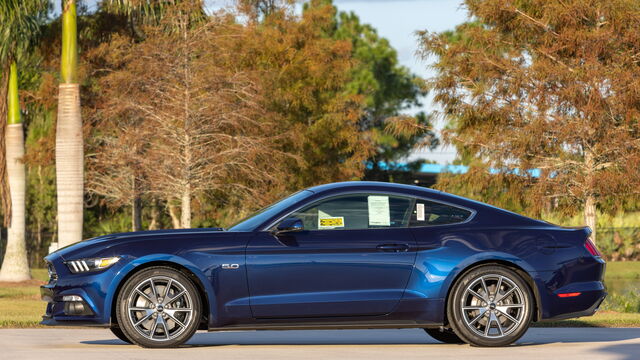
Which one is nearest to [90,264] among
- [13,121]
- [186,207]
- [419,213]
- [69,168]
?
[419,213]

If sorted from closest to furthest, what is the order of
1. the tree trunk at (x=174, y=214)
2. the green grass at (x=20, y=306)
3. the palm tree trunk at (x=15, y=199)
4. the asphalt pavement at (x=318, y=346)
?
the asphalt pavement at (x=318, y=346)
the green grass at (x=20, y=306)
the palm tree trunk at (x=15, y=199)
the tree trunk at (x=174, y=214)

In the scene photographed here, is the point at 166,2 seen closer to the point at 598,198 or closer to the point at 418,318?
the point at 598,198

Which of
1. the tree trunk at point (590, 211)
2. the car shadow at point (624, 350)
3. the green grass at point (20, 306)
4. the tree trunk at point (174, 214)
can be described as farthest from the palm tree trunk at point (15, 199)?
the car shadow at point (624, 350)

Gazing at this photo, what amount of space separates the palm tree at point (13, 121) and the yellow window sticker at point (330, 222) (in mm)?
17529

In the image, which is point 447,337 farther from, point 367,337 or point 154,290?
point 154,290

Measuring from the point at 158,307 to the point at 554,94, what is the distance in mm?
12998

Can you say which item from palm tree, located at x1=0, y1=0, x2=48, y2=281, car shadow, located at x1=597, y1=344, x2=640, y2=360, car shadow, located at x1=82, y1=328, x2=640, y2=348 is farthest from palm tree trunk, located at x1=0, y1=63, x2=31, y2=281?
car shadow, located at x1=597, y1=344, x2=640, y2=360

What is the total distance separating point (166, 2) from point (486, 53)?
9.35 metres

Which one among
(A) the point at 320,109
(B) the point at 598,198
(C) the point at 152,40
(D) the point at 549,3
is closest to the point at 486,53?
(D) the point at 549,3

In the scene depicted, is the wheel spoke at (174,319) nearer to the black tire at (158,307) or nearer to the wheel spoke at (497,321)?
the black tire at (158,307)

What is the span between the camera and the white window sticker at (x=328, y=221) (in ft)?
32.9

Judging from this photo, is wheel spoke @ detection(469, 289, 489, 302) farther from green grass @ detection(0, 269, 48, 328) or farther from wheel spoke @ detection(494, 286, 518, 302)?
green grass @ detection(0, 269, 48, 328)

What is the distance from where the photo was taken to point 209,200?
30.8 metres

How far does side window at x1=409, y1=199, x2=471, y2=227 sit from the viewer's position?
10.2 metres
